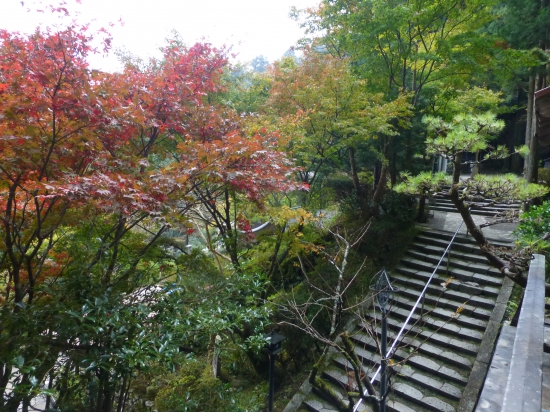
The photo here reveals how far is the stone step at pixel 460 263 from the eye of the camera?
8380 millimetres

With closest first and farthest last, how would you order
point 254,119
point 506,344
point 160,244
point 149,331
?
point 506,344, point 149,331, point 160,244, point 254,119

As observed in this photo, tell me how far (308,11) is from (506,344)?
1029 centimetres

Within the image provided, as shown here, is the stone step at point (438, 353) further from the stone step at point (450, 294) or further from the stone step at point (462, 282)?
the stone step at point (462, 282)

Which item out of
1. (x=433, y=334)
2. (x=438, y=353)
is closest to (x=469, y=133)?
(x=433, y=334)

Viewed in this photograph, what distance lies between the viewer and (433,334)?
21.4ft

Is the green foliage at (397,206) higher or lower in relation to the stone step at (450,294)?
higher

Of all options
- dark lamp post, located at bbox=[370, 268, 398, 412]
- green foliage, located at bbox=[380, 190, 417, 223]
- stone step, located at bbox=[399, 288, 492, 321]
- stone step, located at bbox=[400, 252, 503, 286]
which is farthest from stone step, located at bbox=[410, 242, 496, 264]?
dark lamp post, located at bbox=[370, 268, 398, 412]

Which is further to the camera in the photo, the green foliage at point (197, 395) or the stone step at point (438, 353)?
the stone step at point (438, 353)

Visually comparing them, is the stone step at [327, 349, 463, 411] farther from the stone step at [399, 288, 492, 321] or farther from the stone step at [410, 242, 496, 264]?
the stone step at [410, 242, 496, 264]

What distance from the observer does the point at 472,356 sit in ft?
21.5

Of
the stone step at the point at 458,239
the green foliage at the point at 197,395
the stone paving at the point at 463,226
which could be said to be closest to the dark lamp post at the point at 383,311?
the green foliage at the point at 197,395

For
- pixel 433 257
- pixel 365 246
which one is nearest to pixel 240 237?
pixel 365 246

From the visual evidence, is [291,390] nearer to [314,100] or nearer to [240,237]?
[240,237]

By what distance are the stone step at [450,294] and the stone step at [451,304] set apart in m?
0.02
